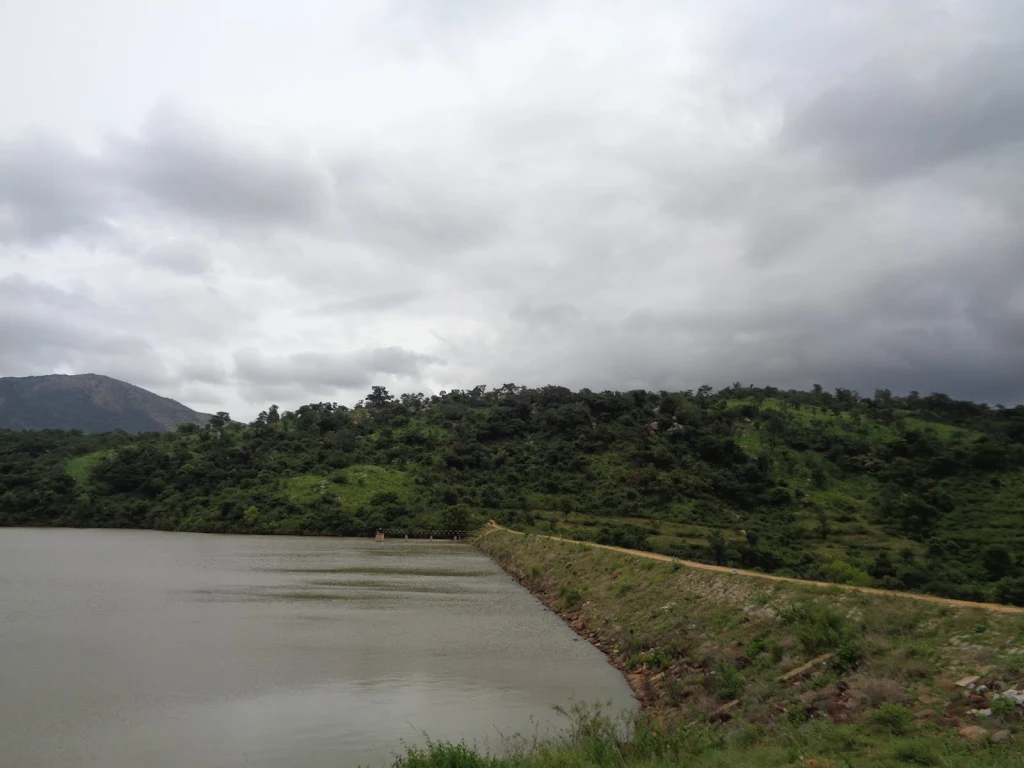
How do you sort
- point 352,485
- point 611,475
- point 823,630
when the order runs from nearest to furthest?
point 823,630, point 611,475, point 352,485

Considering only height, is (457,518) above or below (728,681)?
below

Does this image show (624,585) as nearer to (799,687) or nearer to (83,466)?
(799,687)

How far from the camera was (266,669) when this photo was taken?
16.1 meters

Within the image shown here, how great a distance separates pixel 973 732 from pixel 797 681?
3.99 metres

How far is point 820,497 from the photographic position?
6391cm

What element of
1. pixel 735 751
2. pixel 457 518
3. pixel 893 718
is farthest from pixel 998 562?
pixel 457 518

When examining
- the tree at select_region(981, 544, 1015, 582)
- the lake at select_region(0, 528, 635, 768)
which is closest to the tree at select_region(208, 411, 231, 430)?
the lake at select_region(0, 528, 635, 768)

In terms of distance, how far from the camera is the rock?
8.18 m

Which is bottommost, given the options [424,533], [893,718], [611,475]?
[424,533]

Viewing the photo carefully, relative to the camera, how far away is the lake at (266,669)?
11461 millimetres

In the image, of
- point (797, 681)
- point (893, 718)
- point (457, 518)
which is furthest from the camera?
point (457, 518)

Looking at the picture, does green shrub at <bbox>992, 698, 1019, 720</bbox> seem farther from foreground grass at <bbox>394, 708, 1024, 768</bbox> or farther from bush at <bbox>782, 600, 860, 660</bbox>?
bush at <bbox>782, 600, 860, 660</bbox>

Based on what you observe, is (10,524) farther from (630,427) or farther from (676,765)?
(676,765)

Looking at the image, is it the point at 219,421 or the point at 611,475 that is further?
the point at 219,421
